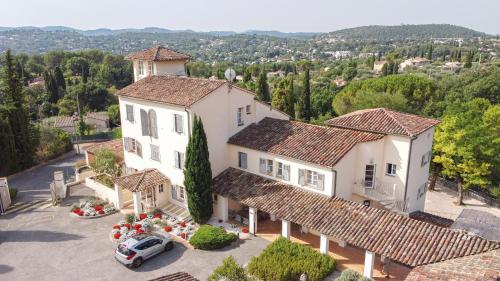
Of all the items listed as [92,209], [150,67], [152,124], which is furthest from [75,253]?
[150,67]

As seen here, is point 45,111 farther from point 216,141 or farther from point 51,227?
point 216,141

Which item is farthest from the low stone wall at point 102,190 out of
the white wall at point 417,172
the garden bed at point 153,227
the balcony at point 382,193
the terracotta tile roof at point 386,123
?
the white wall at point 417,172

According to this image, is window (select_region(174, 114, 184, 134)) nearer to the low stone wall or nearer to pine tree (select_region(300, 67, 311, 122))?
the low stone wall

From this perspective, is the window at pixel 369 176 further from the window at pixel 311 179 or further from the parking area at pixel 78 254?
the parking area at pixel 78 254

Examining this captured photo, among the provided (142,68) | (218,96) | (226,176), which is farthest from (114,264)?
(142,68)

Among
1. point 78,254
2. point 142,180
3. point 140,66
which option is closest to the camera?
point 78,254

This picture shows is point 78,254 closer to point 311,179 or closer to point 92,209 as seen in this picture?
point 92,209
